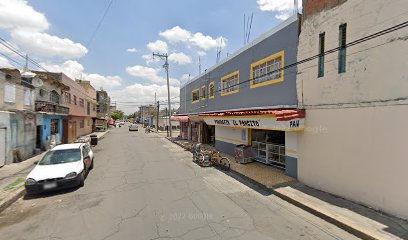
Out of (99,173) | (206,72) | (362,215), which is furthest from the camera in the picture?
(206,72)

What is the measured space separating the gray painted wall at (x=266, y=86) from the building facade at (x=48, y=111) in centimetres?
1276

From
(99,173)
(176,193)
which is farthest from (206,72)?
(176,193)

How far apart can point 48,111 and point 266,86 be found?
54.0ft

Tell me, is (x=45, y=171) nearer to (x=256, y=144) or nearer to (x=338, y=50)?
(x=256, y=144)

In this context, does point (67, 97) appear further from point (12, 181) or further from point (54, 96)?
point (12, 181)

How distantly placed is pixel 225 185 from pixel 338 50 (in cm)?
630

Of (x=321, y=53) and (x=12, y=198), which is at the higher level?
(x=321, y=53)

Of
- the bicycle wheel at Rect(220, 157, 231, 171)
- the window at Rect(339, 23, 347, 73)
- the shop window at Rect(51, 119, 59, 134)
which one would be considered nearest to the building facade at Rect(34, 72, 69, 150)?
the shop window at Rect(51, 119, 59, 134)

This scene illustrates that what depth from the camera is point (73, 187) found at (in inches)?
318

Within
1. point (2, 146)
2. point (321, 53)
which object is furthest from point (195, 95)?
point (321, 53)

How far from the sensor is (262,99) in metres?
11.2

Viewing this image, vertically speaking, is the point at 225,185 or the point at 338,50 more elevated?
the point at 338,50

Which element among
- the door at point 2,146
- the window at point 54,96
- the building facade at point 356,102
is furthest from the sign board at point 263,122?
the window at point 54,96

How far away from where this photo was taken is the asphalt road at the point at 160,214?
4934mm
